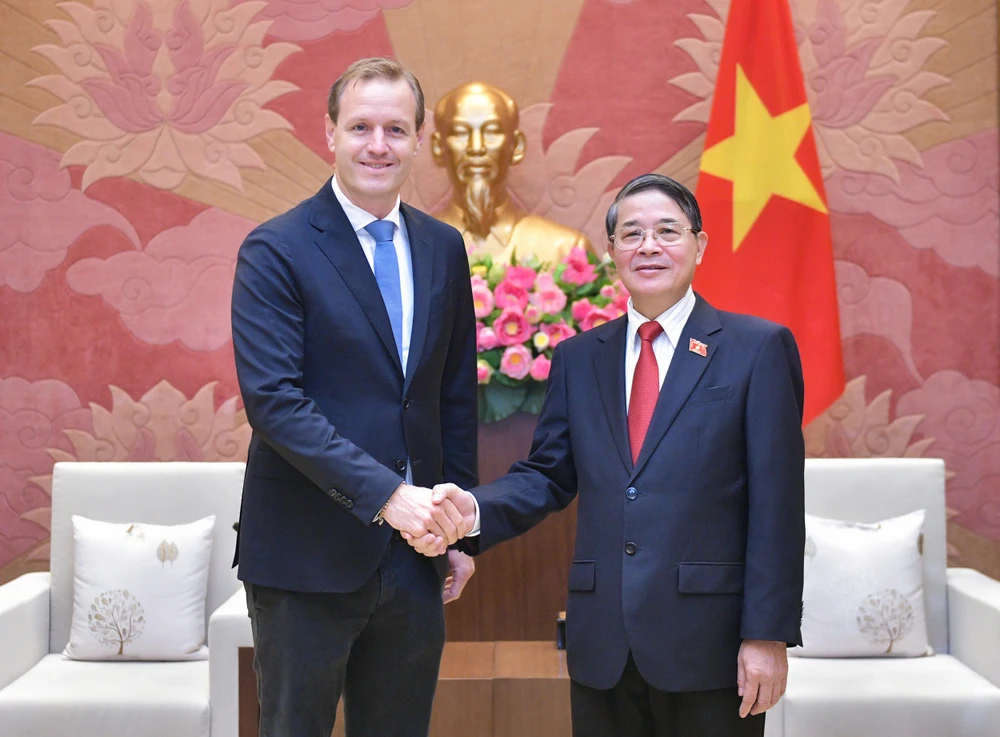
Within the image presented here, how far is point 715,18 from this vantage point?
3.71 meters

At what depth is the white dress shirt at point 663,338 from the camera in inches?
74.0

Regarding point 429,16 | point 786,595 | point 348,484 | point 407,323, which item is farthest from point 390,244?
point 429,16

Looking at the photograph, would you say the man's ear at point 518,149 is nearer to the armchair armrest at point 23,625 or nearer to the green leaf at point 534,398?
the green leaf at point 534,398

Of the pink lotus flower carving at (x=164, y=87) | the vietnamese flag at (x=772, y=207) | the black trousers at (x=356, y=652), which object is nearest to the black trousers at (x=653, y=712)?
the black trousers at (x=356, y=652)

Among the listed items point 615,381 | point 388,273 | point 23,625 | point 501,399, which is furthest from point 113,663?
point 615,381

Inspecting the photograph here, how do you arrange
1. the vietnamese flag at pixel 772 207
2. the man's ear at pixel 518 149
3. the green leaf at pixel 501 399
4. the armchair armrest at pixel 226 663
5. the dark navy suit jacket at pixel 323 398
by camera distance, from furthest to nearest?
the man's ear at pixel 518 149 → the vietnamese flag at pixel 772 207 → the green leaf at pixel 501 399 → the armchair armrest at pixel 226 663 → the dark navy suit jacket at pixel 323 398

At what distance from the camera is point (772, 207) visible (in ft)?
11.1

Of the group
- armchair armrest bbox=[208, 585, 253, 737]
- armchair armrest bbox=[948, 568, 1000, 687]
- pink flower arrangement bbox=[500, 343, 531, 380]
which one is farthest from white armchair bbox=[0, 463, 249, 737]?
armchair armrest bbox=[948, 568, 1000, 687]

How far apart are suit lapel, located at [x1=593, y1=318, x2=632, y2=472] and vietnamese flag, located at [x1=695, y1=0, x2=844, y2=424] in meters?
1.52

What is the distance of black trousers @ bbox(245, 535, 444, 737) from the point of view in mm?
1699

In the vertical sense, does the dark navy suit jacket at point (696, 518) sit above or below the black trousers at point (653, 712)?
above

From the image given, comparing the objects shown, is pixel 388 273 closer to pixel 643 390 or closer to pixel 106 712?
pixel 643 390

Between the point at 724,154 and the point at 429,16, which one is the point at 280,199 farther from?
the point at 724,154

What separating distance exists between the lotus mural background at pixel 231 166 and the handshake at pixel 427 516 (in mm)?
2094
